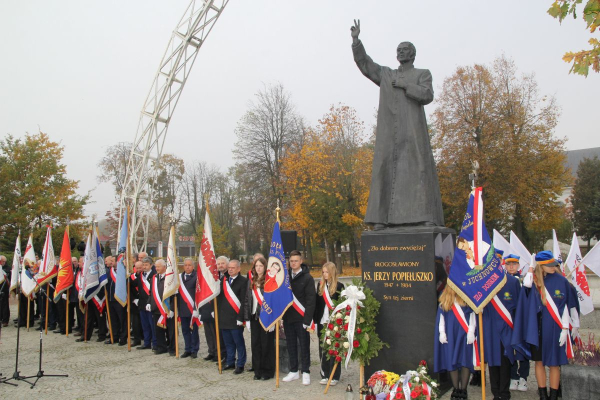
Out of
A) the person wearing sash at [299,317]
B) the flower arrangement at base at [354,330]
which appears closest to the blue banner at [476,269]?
the flower arrangement at base at [354,330]

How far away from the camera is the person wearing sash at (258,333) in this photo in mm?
7480

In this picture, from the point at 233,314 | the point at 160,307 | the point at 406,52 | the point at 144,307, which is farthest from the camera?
the point at 144,307

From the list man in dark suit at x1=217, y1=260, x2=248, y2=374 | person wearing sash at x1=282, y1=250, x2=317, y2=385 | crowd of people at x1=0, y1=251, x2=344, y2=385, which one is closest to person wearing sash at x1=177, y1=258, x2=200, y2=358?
crowd of people at x1=0, y1=251, x2=344, y2=385

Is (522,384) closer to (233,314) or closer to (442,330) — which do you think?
(442,330)

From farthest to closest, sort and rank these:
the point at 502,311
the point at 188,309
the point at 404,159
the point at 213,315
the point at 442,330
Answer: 1. the point at 188,309
2. the point at 213,315
3. the point at 404,159
4. the point at 502,311
5. the point at 442,330

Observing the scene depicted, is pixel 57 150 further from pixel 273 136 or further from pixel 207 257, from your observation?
pixel 207 257

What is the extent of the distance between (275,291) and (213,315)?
188 cm

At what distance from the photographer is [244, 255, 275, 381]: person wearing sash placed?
7480mm

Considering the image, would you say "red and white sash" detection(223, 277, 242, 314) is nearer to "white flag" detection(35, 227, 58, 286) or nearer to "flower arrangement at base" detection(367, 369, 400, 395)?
"flower arrangement at base" detection(367, 369, 400, 395)

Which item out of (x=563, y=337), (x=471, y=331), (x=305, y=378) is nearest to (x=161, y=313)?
(x=305, y=378)

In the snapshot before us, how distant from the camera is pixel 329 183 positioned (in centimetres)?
2761

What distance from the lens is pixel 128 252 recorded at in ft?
34.8

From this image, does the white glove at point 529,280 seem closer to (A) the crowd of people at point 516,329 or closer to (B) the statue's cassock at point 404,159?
(A) the crowd of people at point 516,329

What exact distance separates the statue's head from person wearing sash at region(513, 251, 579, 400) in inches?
132
